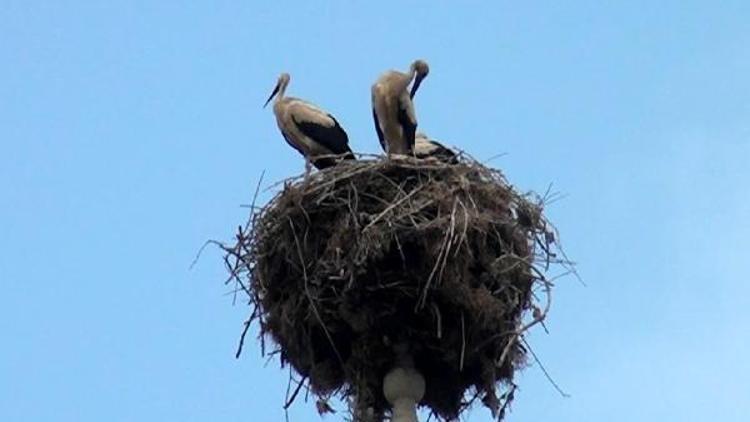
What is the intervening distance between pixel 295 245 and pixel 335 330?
0.56 m

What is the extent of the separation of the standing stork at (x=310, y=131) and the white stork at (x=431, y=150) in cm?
50

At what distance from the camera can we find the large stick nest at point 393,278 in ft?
45.3

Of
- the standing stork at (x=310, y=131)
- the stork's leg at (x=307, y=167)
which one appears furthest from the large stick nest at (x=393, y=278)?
the standing stork at (x=310, y=131)

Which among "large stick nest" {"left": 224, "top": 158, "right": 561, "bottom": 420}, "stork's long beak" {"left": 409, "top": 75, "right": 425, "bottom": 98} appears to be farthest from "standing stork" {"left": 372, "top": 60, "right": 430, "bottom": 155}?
"large stick nest" {"left": 224, "top": 158, "right": 561, "bottom": 420}

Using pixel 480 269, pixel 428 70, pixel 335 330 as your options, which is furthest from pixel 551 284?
pixel 428 70

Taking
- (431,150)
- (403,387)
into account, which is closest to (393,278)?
(403,387)

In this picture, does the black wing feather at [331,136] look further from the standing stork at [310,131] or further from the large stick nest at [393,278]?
A: the large stick nest at [393,278]

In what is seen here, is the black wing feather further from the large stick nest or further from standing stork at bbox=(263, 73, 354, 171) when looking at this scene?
the large stick nest

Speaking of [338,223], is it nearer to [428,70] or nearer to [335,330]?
[335,330]

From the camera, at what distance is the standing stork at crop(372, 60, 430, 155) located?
16.3 m

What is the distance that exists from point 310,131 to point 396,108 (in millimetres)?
639

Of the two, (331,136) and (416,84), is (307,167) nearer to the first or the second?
(331,136)

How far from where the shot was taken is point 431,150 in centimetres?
1574

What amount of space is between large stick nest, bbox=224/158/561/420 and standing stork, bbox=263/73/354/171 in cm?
173
